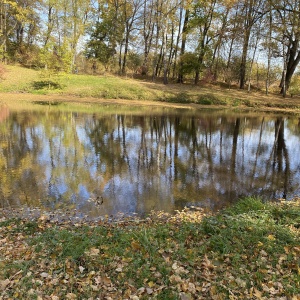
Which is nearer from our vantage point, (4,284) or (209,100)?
(4,284)

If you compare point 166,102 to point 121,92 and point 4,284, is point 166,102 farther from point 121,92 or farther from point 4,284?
point 4,284

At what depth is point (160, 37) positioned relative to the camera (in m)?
40.4

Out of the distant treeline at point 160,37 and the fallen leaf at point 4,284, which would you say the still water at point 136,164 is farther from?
the distant treeline at point 160,37

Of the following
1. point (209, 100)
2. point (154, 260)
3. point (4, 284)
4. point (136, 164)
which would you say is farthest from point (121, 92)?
point (4, 284)

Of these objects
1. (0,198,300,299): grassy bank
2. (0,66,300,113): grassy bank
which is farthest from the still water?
(0,66,300,113): grassy bank

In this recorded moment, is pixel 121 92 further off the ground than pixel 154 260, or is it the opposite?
pixel 121 92

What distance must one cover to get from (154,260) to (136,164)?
605cm

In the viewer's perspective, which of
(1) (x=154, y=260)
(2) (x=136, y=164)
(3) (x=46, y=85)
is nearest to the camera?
(1) (x=154, y=260)

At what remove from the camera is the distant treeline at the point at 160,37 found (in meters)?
31.4

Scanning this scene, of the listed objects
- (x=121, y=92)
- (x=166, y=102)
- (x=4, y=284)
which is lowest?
(x=4, y=284)

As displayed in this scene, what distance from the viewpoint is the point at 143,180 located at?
28.3 feet

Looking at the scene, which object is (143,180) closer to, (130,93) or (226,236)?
(226,236)

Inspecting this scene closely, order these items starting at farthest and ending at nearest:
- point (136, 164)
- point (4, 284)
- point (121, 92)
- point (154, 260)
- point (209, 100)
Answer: point (209, 100)
point (121, 92)
point (136, 164)
point (154, 260)
point (4, 284)

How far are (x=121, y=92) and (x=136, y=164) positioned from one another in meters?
21.2
